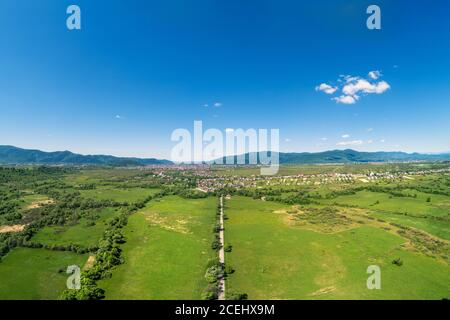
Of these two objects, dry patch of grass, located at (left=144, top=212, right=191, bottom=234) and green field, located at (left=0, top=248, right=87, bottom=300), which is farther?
dry patch of grass, located at (left=144, top=212, right=191, bottom=234)

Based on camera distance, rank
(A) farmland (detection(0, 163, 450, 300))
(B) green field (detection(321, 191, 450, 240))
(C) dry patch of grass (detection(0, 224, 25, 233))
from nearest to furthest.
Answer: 1. (A) farmland (detection(0, 163, 450, 300))
2. (C) dry patch of grass (detection(0, 224, 25, 233))
3. (B) green field (detection(321, 191, 450, 240))

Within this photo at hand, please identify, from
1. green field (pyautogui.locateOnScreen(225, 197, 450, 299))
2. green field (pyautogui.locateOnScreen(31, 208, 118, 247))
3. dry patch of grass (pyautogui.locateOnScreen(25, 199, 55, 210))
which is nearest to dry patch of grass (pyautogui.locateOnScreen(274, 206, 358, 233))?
green field (pyautogui.locateOnScreen(225, 197, 450, 299))

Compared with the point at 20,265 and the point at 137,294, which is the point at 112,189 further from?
the point at 137,294

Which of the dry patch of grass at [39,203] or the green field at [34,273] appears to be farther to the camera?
the dry patch of grass at [39,203]

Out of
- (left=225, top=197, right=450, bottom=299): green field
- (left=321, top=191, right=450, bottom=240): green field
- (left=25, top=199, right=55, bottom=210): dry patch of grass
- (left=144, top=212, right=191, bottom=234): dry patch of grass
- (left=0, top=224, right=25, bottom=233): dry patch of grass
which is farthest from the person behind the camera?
(left=25, top=199, right=55, bottom=210): dry patch of grass

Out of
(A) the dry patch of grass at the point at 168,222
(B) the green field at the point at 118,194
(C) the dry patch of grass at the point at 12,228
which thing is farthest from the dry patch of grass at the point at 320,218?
(C) the dry patch of grass at the point at 12,228

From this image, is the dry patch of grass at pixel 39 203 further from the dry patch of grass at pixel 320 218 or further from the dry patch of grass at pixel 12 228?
the dry patch of grass at pixel 320 218

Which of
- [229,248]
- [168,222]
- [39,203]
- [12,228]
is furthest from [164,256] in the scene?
[39,203]

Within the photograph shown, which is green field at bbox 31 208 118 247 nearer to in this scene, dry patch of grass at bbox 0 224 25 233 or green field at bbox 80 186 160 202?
dry patch of grass at bbox 0 224 25 233

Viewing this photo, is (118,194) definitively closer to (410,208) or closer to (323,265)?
(323,265)
